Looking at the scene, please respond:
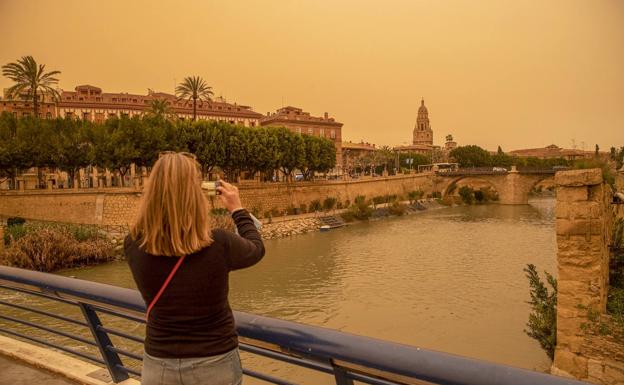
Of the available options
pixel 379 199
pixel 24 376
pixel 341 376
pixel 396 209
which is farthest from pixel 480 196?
pixel 341 376

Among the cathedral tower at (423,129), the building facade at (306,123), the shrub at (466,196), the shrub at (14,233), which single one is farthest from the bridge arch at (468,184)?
the cathedral tower at (423,129)

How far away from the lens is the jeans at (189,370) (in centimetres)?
196

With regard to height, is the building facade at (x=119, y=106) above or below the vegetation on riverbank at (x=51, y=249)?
above

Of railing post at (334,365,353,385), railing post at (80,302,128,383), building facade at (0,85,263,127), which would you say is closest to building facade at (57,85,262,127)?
building facade at (0,85,263,127)

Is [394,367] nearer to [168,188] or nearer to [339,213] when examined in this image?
[168,188]

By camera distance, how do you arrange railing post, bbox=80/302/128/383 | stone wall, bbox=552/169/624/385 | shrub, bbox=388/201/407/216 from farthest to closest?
shrub, bbox=388/201/407/216
stone wall, bbox=552/169/624/385
railing post, bbox=80/302/128/383

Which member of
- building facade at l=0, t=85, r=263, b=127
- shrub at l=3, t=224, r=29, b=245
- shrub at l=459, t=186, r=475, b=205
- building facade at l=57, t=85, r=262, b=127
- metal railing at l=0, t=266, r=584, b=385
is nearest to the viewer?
metal railing at l=0, t=266, r=584, b=385

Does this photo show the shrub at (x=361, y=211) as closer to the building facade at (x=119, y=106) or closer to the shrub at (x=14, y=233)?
the building facade at (x=119, y=106)

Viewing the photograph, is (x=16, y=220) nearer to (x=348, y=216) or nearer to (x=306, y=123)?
(x=348, y=216)

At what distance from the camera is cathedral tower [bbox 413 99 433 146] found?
151 m

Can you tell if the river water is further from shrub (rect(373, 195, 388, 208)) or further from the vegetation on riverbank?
shrub (rect(373, 195, 388, 208))

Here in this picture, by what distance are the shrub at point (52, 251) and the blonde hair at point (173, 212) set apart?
80.1 ft

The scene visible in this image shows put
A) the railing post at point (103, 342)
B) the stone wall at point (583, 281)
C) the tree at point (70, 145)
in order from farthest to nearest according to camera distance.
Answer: the tree at point (70, 145)
the stone wall at point (583, 281)
the railing post at point (103, 342)

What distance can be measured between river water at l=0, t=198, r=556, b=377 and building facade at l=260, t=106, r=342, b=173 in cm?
3791
